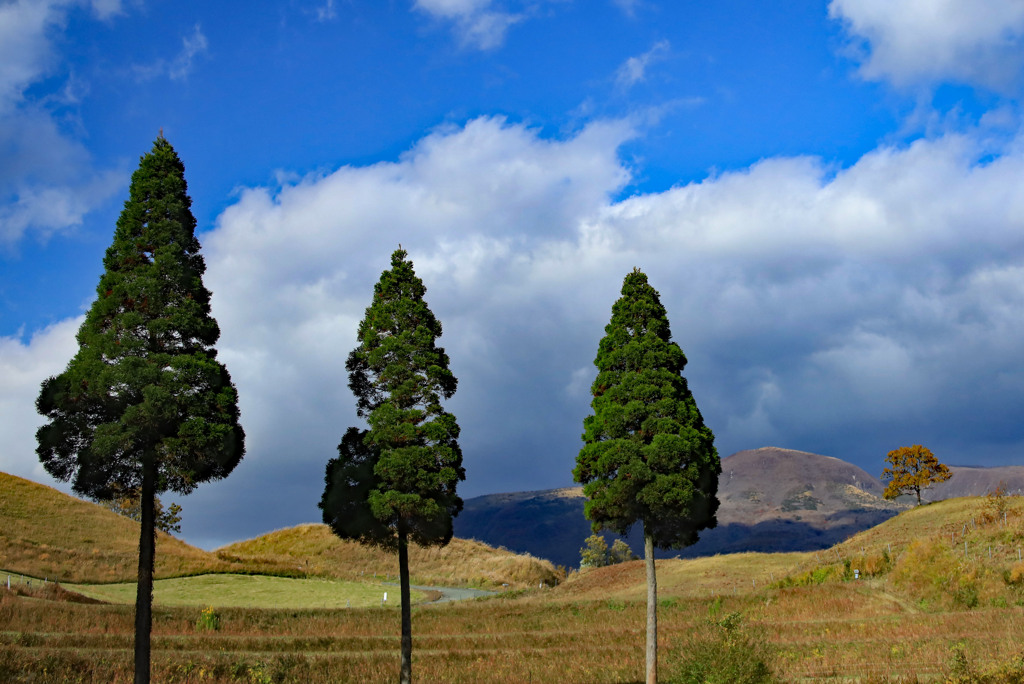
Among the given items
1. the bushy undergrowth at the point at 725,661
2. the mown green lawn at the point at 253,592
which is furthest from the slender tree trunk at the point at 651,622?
the mown green lawn at the point at 253,592

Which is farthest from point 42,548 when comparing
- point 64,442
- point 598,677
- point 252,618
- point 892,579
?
point 892,579

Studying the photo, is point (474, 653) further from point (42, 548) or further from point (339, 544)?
point (339, 544)


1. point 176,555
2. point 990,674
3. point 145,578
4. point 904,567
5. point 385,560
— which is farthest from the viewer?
point 385,560

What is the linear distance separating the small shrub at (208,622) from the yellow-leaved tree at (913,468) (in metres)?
88.1

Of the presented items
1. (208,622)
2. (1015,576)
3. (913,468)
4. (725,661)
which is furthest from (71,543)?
(913,468)

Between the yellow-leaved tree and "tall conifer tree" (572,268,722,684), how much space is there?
8028 cm

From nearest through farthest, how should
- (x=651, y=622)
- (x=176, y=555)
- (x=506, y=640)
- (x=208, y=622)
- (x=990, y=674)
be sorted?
1. (x=990, y=674)
2. (x=651, y=622)
3. (x=506, y=640)
4. (x=208, y=622)
5. (x=176, y=555)

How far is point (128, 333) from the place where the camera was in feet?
74.7

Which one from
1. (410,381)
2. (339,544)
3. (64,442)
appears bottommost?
(339,544)

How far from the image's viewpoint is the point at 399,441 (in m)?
27.1

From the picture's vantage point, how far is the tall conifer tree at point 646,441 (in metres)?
27.6

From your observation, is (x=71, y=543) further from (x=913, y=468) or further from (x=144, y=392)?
(x=913, y=468)

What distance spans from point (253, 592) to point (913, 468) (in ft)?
277

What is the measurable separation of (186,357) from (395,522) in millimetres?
9168
